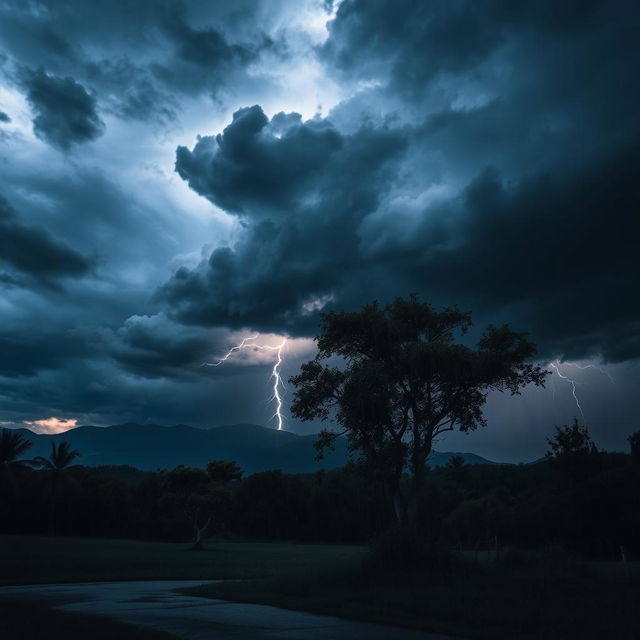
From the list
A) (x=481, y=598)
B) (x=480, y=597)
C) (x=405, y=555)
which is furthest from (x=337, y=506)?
(x=481, y=598)

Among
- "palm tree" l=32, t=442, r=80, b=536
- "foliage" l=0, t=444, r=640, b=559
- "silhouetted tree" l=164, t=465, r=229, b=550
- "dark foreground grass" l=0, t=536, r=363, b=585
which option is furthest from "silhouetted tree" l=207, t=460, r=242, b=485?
"dark foreground grass" l=0, t=536, r=363, b=585

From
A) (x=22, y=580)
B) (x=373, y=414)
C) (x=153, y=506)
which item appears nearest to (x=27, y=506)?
(x=153, y=506)

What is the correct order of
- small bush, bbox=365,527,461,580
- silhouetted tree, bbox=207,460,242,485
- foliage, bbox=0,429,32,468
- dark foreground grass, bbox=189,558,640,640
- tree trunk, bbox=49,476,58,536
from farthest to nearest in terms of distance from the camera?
1. tree trunk, bbox=49,476,58,536
2. foliage, bbox=0,429,32,468
3. silhouetted tree, bbox=207,460,242,485
4. small bush, bbox=365,527,461,580
5. dark foreground grass, bbox=189,558,640,640

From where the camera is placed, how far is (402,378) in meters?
26.2

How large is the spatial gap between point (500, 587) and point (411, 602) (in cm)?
280

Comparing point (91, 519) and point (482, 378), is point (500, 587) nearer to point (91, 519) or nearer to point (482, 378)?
point (482, 378)

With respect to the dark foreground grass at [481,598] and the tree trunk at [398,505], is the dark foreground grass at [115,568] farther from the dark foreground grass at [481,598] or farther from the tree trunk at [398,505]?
the dark foreground grass at [481,598]

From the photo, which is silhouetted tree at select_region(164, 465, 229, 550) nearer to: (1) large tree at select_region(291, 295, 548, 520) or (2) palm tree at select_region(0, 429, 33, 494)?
(2) palm tree at select_region(0, 429, 33, 494)

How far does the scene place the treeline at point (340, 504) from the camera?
4747cm

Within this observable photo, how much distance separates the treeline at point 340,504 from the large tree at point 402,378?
215 cm

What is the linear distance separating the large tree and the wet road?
11063mm

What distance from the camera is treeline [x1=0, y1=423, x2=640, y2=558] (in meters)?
47.5

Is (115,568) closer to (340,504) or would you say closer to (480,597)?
(480,597)

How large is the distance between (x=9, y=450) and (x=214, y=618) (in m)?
72.1
